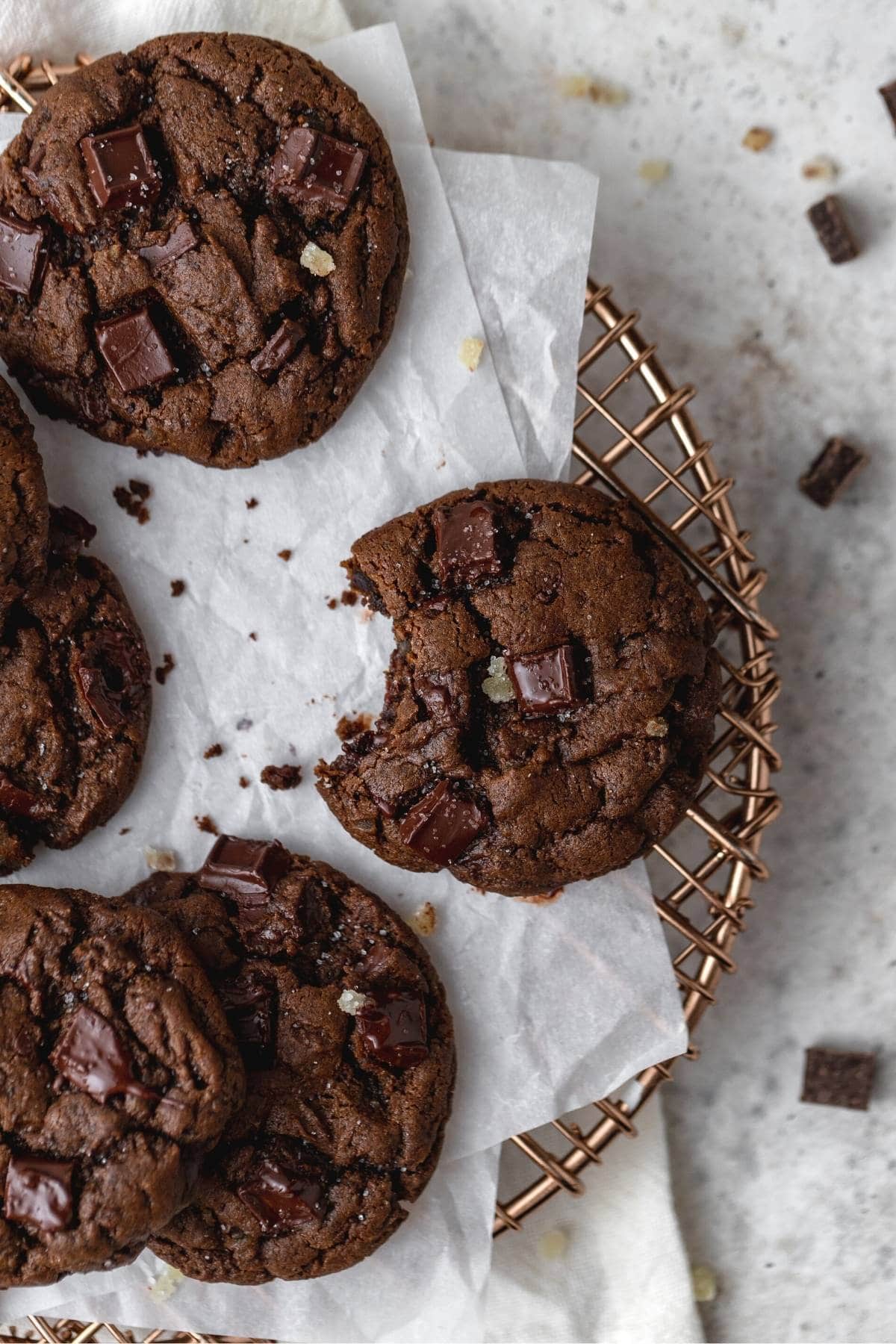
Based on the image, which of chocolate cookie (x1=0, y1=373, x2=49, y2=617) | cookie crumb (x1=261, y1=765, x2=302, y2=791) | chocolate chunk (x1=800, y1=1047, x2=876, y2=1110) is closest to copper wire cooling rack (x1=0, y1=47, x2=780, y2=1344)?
chocolate chunk (x1=800, y1=1047, x2=876, y2=1110)

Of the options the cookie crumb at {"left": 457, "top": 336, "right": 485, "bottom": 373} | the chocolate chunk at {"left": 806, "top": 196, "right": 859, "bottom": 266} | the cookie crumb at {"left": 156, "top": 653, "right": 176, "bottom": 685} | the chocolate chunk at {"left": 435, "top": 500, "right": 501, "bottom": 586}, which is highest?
the chocolate chunk at {"left": 806, "top": 196, "right": 859, "bottom": 266}

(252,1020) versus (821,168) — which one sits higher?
(821,168)

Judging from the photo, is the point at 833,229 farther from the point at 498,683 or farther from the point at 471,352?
the point at 498,683

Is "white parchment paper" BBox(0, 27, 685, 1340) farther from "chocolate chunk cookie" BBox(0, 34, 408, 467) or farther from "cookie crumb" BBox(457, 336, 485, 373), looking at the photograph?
"chocolate chunk cookie" BBox(0, 34, 408, 467)

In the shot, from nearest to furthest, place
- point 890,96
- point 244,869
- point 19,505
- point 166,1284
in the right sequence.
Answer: point 19,505
point 244,869
point 166,1284
point 890,96

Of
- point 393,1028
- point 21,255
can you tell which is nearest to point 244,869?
point 393,1028

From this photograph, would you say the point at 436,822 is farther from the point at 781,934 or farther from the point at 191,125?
the point at 191,125

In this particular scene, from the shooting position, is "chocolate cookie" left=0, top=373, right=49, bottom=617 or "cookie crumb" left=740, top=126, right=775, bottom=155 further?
"cookie crumb" left=740, top=126, right=775, bottom=155

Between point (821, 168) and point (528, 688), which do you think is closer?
point (528, 688)

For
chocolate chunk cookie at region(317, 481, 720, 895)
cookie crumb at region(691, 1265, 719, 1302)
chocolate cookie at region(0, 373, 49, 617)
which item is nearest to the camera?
chocolate cookie at region(0, 373, 49, 617)
